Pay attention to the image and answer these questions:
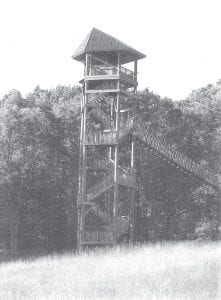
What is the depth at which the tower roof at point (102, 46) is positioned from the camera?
119 ft

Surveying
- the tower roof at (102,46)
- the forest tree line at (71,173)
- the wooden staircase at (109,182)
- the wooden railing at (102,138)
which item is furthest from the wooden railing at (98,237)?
the tower roof at (102,46)

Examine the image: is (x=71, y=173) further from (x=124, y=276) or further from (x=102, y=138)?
(x=124, y=276)

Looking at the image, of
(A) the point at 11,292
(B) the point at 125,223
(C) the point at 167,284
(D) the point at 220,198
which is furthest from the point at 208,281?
(D) the point at 220,198

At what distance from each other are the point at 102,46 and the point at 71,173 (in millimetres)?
13575

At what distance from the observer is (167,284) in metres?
22.0

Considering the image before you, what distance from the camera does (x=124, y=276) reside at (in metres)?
24.0

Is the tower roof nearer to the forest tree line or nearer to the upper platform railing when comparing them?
the upper platform railing

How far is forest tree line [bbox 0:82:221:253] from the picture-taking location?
4400cm

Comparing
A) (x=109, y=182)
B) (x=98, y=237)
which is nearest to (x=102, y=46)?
(x=109, y=182)

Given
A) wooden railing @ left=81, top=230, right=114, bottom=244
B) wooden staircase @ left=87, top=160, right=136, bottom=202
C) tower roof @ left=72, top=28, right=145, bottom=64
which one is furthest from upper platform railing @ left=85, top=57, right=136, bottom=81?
wooden railing @ left=81, top=230, right=114, bottom=244

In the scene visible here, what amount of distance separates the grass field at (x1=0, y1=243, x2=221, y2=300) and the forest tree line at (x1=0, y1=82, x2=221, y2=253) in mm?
14459

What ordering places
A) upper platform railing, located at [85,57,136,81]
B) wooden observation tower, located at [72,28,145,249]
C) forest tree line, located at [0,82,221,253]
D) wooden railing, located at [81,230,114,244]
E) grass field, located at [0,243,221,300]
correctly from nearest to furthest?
grass field, located at [0,243,221,300] → wooden railing, located at [81,230,114,244] → wooden observation tower, located at [72,28,145,249] → upper platform railing, located at [85,57,136,81] → forest tree line, located at [0,82,221,253]

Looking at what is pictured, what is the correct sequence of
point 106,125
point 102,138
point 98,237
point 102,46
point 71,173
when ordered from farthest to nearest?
1. point 71,173
2. point 106,125
3. point 102,138
4. point 102,46
5. point 98,237

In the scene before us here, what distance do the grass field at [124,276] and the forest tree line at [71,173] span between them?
14459mm
